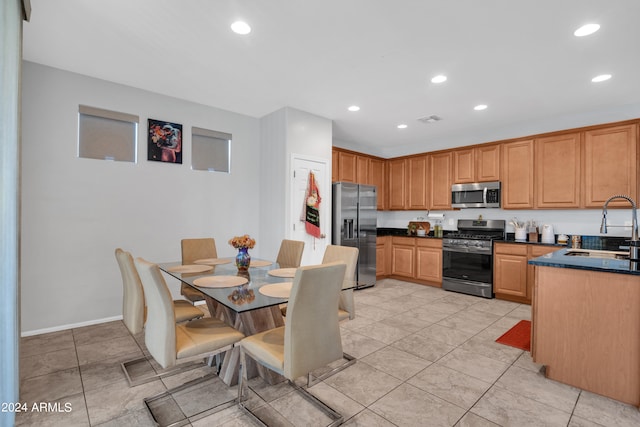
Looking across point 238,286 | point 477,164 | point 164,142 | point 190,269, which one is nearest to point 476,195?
point 477,164

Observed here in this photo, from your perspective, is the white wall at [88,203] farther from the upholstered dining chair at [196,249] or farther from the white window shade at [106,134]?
the upholstered dining chair at [196,249]

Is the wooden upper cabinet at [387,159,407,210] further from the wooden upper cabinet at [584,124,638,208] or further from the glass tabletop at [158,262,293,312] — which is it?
the glass tabletop at [158,262,293,312]

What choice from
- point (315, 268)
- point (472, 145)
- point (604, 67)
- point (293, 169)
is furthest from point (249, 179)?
point (604, 67)

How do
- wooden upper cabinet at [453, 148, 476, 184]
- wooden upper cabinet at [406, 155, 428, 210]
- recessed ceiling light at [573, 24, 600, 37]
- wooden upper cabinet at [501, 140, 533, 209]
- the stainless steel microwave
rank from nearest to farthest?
recessed ceiling light at [573, 24, 600, 37], wooden upper cabinet at [501, 140, 533, 209], the stainless steel microwave, wooden upper cabinet at [453, 148, 476, 184], wooden upper cabinet at [406, 155, 428, 210]

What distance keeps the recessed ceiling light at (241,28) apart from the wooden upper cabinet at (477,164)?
4.16 m

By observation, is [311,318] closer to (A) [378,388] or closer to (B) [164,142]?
(A) [378,388]

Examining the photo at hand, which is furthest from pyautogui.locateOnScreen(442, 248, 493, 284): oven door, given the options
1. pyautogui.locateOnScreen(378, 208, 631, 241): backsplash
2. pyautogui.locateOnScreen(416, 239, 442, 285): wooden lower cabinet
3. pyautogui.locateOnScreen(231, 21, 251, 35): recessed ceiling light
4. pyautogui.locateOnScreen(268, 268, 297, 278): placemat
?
pyautogui.locateOnScreen(231, 21, 251, 35): recessed ceiling light

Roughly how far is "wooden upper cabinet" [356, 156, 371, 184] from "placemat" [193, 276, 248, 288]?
3794 mm

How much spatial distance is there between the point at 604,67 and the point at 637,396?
284 cm

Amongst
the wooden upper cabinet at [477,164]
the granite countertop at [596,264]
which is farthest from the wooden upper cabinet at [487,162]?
the granite countertop at [596,264]

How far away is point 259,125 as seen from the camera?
475 cm

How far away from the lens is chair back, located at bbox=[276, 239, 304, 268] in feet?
10.6

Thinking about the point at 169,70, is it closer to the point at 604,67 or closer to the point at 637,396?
the point at 604,67

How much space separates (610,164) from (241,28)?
4676 millimetres
